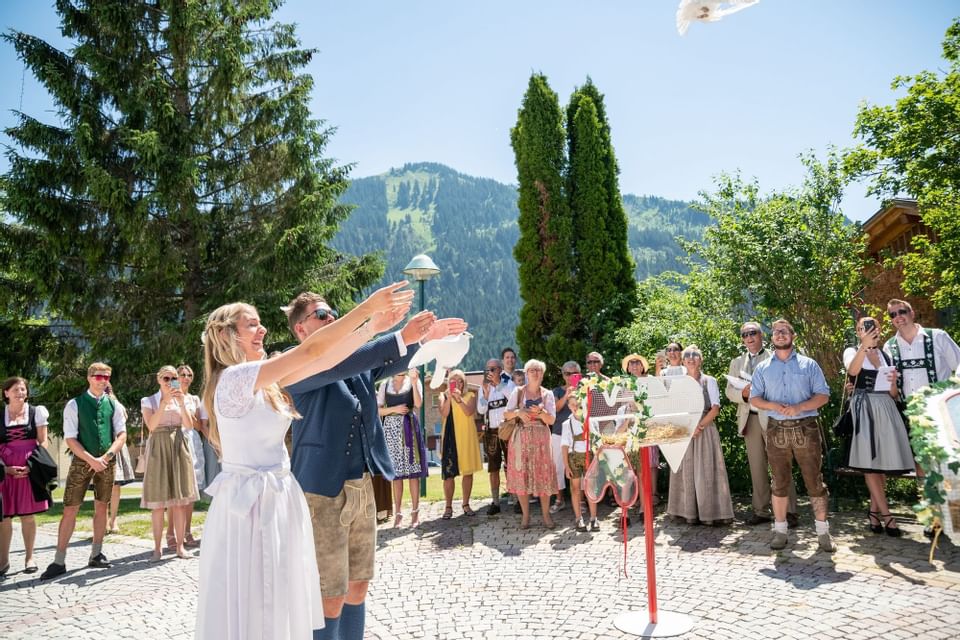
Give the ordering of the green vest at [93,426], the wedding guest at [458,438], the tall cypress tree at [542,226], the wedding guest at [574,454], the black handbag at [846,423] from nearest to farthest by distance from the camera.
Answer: the black handbag at [846,423], the green vest at [93,426], the wedding guest at [574,454], the wedding guest at [458,438], the tall cypress tree at [542,226]

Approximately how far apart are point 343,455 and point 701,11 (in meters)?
3.97

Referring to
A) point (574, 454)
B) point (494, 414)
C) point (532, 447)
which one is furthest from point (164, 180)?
point (574, 454)

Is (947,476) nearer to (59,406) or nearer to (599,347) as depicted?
(599,347)

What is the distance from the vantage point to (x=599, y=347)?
13.5m

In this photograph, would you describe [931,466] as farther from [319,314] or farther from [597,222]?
[597,222]

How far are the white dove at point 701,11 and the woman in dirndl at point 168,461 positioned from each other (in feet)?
21.6

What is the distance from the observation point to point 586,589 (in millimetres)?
5586

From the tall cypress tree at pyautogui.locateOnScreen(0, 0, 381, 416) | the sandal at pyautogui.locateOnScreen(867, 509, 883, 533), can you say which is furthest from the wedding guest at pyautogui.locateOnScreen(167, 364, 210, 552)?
the sandal at pyautogui.locateOnScreen(867, 509, 883, 533)

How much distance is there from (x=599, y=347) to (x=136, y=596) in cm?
964

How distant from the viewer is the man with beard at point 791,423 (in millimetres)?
6391

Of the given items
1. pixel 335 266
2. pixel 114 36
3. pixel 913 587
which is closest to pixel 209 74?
pixel 114 36

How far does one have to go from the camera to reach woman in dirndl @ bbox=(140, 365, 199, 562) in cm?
770

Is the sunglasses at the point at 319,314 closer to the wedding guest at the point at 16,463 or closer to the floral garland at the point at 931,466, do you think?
the floral garland at the point at 931,466

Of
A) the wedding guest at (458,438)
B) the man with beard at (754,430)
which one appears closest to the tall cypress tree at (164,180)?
the wedding guest at (458,438)
